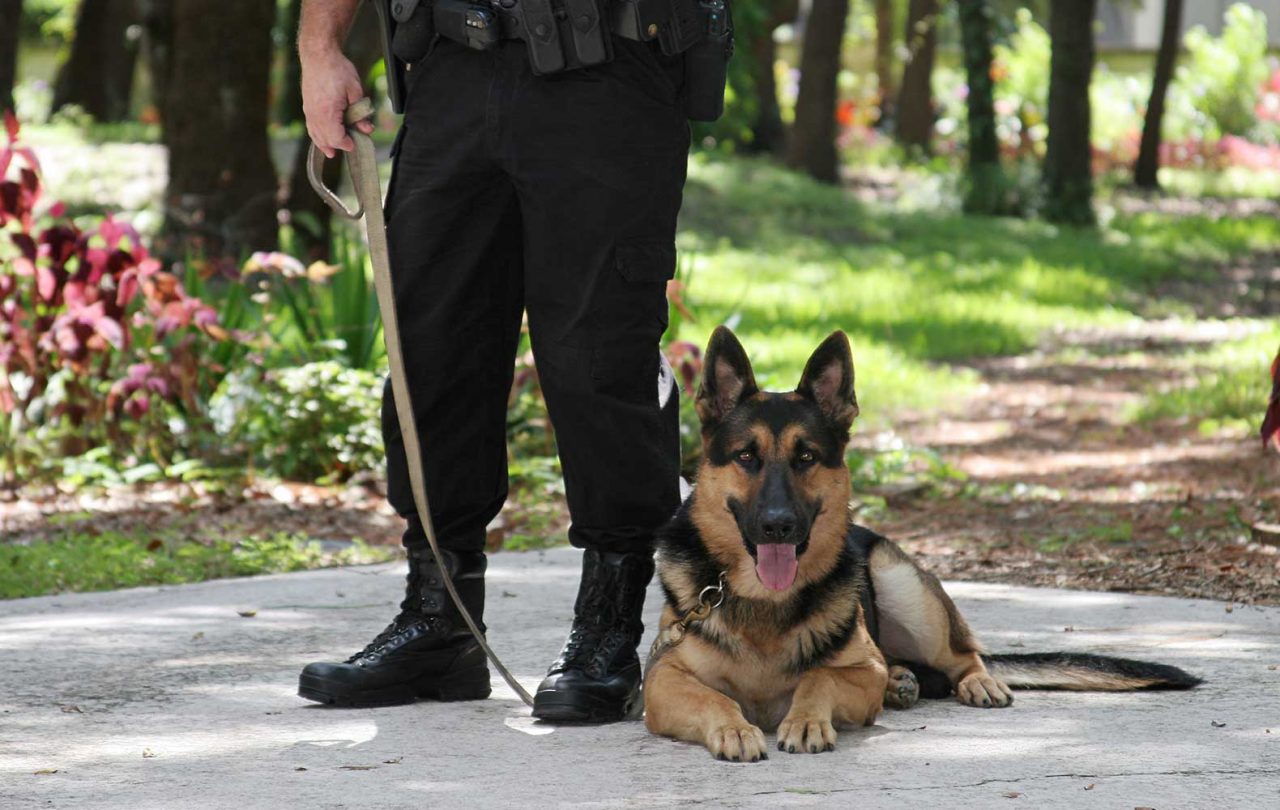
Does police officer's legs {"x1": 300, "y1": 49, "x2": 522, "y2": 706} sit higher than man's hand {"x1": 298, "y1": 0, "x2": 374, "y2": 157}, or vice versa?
man's hand {"x1": 298, "y1": 0, "x2": 374, "y2": 157}

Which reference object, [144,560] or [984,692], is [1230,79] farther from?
[984,692]

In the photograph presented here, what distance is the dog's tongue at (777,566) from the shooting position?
12.7ft

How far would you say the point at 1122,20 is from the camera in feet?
168

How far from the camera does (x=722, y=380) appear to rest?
4.04 meters

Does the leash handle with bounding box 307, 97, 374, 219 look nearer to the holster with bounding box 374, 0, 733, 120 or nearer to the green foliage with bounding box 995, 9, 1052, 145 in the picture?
the holster with bounding box 374, 0, 733, 120

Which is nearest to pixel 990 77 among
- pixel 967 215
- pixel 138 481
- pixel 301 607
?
pixel 967 215

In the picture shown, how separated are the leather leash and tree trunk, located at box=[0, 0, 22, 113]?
17082 millimetres

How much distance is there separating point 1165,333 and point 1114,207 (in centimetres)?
1127

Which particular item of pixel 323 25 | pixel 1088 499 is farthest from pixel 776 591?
pixel 1088 499

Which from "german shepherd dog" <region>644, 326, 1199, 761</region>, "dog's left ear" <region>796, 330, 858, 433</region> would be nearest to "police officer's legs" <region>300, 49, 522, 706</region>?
"german shepherd dog" <region>644, 326, 1199, 761</region>

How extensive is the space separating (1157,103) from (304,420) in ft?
71.9

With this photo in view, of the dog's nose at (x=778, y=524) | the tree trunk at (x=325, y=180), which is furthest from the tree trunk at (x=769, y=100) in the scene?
the dog's nose at (x=778, y=524)

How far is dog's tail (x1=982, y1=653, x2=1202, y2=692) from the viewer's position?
417 centimetres

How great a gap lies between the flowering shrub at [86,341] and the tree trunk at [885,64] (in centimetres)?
A: 3196
